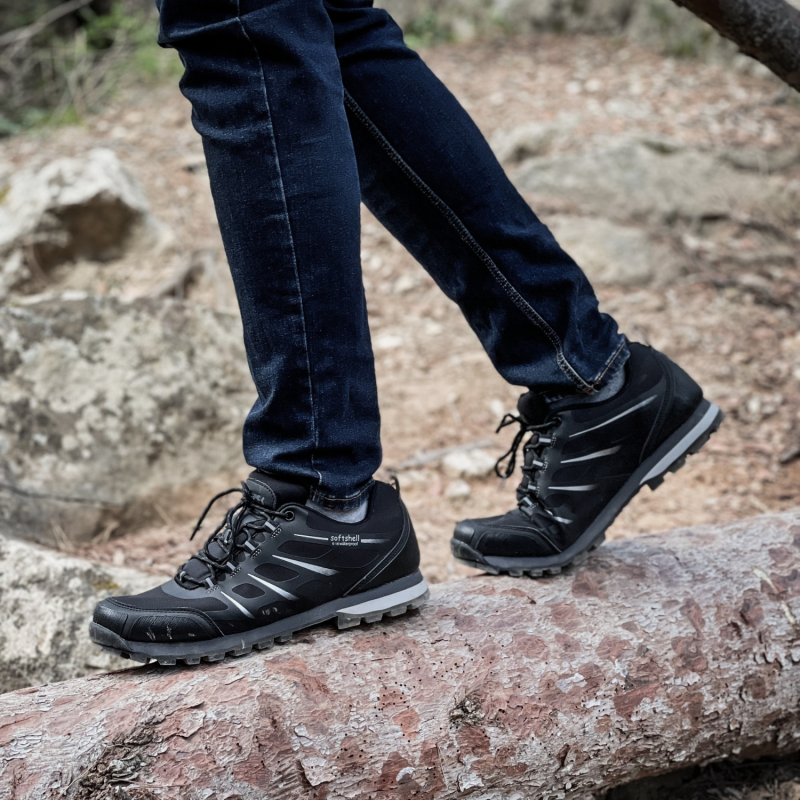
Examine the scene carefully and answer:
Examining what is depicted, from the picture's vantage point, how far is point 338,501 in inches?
50.2

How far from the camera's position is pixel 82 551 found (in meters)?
2.25

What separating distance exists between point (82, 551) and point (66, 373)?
60 centimetres

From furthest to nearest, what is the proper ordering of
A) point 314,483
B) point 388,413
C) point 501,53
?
point 501,53 < point 388,413 < point 314,483

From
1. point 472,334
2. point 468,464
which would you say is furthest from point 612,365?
point 472,334

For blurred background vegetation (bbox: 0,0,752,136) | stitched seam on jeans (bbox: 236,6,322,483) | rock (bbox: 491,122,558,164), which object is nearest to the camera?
stitched seam on jeans (bbox: 236,6,322,483)

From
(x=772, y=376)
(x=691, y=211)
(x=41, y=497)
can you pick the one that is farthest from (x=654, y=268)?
(x=41, y=497)

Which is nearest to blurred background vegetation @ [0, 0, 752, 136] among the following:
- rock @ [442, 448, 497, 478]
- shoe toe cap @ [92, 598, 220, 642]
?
rock @ [442, 448, 497, 478]

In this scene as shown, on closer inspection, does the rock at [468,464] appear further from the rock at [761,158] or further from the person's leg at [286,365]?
the rock at [761,158]

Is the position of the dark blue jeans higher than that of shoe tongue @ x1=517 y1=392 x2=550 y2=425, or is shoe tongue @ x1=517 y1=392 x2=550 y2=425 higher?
the dark blue jeans

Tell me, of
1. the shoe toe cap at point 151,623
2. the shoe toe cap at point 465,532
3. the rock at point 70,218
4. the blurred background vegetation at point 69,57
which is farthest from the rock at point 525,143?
the shoe toe cap at point 151,623

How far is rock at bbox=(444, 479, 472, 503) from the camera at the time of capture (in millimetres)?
2654

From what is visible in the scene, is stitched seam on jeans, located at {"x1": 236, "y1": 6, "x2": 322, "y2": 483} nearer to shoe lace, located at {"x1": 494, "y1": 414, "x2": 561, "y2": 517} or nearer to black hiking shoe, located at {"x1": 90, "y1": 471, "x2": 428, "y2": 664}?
black hiking shoe, located at {"x1": 90, "y1": 471, "x2": 428, "y2": 664}

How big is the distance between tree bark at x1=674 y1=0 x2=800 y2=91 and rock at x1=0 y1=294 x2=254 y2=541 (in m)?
1.81

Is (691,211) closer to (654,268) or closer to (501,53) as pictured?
(654,268)
